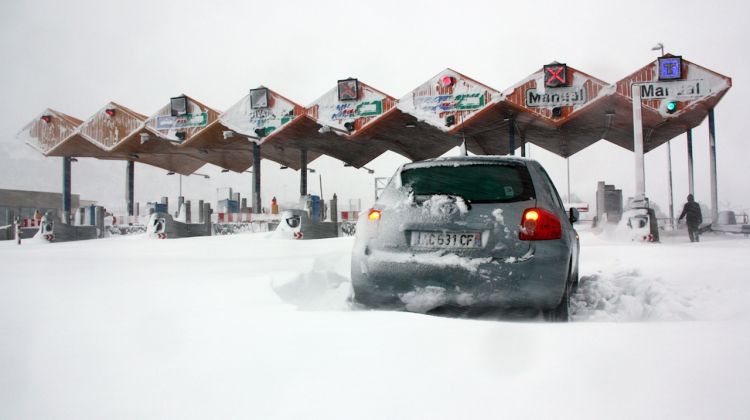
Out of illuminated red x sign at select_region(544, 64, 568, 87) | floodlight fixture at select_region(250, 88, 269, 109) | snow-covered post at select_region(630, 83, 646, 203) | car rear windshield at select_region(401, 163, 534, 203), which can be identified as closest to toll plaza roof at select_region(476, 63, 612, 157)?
illuminated red x sign at select_region(544, 64, 568, 87)

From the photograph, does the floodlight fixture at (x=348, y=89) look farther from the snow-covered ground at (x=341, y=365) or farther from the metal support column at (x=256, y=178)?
the snow-covered ground at (x=341, y=365)

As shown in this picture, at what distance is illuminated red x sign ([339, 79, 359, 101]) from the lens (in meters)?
24.8

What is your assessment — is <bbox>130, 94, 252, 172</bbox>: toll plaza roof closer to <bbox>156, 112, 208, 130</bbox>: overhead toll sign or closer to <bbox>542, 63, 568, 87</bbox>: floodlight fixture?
<bbox>156, 112, 208, 130</bbox>: overhead toll sign

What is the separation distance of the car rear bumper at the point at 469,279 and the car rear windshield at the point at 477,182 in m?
0.47

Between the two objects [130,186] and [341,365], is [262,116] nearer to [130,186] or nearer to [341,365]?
[130,186]

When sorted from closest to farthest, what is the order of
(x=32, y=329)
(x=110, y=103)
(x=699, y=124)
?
(x=32, y=329) → (x=699, y=124) → (x=110, y=103)

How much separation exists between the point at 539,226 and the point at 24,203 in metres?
63.7

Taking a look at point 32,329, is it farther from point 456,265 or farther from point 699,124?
point 699,124

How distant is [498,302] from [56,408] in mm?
2595

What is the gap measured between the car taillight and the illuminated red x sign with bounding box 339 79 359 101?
2217cm

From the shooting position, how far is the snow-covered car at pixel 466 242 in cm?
339

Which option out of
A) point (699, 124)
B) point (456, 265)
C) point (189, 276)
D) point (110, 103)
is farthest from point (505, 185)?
point (110, 103)

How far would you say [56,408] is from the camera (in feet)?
6.07

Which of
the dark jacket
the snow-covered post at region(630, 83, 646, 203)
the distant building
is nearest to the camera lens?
the snow-covered post at region(630, 83, 646, 203)
